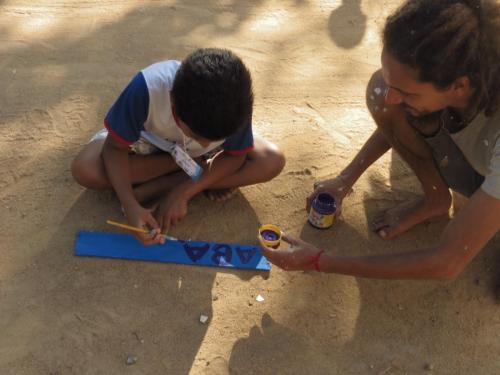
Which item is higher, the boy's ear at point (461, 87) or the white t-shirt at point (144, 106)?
the boy's ear at point (461, 87)

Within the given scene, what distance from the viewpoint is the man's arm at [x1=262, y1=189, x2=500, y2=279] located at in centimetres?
168

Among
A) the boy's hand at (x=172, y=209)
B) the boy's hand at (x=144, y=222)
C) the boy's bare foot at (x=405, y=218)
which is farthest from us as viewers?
the boy's bare foot at (x=405, y=218)

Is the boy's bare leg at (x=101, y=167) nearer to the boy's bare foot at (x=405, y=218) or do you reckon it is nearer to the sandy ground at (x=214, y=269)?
the sandy ground at (x=214, y=269)

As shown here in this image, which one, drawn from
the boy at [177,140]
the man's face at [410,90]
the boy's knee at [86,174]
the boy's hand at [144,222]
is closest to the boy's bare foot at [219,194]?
the boy at [177,140]

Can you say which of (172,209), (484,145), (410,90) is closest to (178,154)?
(172,209)

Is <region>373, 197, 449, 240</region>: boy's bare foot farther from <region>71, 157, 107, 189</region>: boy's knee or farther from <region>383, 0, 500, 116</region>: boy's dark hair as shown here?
<region>71, 157, 107, 189</region>: boy's knee

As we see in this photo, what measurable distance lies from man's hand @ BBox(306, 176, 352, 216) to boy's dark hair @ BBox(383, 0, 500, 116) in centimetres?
90

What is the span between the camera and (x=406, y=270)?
185 cm

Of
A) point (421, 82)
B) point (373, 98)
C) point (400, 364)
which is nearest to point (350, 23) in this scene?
point (373, 98)

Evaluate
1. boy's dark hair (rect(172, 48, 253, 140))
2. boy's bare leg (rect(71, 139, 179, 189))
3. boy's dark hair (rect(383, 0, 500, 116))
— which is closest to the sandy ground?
boy's bare leg (rect(71, 139, 179, 189))

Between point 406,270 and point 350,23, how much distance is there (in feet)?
8.23

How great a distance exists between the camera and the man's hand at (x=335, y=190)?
2.50 meters

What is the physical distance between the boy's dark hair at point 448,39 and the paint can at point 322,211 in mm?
877

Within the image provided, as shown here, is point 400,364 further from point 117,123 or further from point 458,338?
point 117,123
